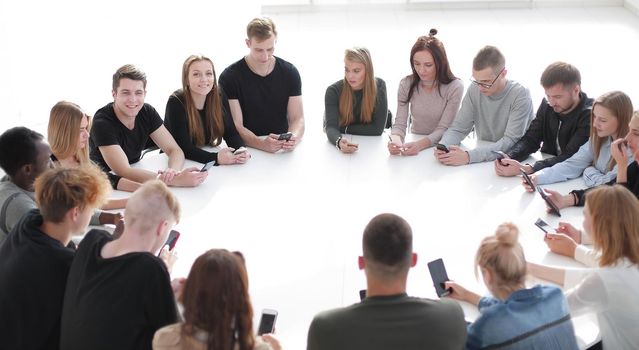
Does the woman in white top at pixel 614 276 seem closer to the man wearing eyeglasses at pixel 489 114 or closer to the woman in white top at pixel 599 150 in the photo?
the woman in white top at pixel 599 150

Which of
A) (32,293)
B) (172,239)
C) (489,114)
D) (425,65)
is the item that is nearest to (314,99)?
(425,65)

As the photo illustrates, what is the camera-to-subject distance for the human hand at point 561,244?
Result: 3.46m

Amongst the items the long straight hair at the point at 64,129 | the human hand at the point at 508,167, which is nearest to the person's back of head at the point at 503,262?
the human hand at the point at 508,167

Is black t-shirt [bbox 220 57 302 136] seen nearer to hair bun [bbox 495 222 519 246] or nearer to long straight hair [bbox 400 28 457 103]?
long straight hair [bbox 400 28 457 103]

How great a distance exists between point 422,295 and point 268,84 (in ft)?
7.90

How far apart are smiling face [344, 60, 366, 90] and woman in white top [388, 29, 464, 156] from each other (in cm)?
33

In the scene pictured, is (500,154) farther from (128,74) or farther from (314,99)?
(314,99)

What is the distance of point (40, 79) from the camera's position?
8.02m

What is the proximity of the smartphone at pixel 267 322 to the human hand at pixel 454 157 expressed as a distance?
196cm

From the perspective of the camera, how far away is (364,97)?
5.05 metres

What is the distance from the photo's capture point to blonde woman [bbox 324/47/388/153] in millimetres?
5000

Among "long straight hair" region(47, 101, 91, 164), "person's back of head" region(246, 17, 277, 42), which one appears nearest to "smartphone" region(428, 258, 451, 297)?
"long straight hair" region(47, 101, 91, 164)

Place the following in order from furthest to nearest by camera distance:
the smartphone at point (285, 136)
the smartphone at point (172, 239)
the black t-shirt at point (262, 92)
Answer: the black t-shirt at point (262, 92) → the smartphone at point (285, 136) → the smartphone at point (172, 239)

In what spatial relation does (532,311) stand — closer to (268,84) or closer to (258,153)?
(258,153)
